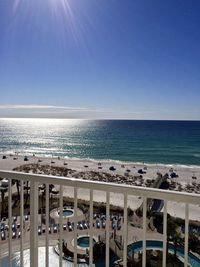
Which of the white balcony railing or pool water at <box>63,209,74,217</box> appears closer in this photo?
the white balcony railing

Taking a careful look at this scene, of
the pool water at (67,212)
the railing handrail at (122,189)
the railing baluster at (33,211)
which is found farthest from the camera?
the pool water at (67,212)

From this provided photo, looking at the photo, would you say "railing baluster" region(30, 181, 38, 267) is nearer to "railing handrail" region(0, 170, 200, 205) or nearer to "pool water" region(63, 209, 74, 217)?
"railing handrail" region(0, 170, 200, 205)

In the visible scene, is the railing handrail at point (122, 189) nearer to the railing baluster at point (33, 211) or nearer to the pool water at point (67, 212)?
the railing baluster at point (33, 211)

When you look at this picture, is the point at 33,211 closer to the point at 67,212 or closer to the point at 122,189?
the point at 122,189

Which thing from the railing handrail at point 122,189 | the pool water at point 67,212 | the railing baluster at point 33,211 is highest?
the railing handrail at point 122,189

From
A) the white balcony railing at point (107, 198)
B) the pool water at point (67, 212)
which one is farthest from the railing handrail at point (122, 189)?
the pool water at point (67, 212)

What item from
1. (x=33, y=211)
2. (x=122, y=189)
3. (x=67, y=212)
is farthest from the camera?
(x=67, y=212)

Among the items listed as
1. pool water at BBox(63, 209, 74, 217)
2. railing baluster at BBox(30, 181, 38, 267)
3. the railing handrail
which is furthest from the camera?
pool water at BBox(63, 209, 74, 217)

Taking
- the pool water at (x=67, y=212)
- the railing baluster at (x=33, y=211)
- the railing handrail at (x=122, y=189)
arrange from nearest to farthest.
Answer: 1. the railing handrail at (x=122, y=189)
2. the railing baluster at (x=33, y=211)
3. the pool water at (x=67, y=212)

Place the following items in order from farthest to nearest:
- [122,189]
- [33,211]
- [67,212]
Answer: [67,212], [33,211], [122,189]

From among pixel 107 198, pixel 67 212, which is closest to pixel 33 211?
pixel 107 198

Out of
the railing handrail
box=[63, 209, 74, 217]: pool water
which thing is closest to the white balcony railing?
the railing handrail

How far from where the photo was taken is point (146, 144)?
4372cm

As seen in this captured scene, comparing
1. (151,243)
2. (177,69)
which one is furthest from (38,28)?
(177,69)
